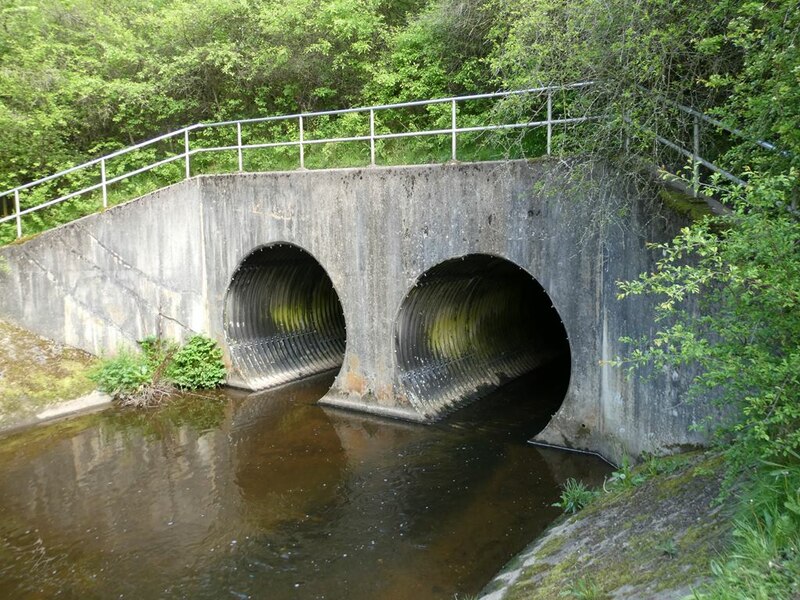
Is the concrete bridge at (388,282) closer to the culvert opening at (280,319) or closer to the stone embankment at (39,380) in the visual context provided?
the culvert opening at (280,319)

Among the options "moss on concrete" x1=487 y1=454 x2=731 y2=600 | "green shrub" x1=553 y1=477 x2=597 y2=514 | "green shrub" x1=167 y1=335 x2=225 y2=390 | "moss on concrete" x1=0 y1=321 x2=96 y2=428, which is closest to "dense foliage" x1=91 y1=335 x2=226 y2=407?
"green shrub" x1=167 y1=335 x2=225 y2=390

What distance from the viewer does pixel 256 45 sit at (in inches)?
648

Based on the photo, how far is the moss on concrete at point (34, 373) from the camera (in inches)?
454

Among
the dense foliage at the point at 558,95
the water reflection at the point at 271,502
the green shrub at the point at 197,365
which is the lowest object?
the water reflection at the point at 271,502

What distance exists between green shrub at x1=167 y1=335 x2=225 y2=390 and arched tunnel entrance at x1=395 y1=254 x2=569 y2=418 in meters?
4.08

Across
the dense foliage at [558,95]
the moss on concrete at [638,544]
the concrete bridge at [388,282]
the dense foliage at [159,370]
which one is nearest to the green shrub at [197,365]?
the dense foliage at [159,370]

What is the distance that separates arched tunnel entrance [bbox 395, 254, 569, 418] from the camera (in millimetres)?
11109

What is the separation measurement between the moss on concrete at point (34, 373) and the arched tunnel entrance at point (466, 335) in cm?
595

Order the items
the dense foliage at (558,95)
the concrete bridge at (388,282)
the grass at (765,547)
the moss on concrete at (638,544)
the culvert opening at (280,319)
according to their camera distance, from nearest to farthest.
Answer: the grass at (765,547) < the dense foliage at (558,95) < the moss on concrete at (638,544) < the concrete bridge at (388,282) < the culvert opening at (280,319)

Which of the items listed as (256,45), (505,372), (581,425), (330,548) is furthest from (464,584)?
(256,45)

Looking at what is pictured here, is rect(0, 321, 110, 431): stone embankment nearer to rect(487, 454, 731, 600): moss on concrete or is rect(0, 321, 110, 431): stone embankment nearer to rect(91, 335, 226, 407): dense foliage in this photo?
rect(91, 335, 226, 407): dense foliage

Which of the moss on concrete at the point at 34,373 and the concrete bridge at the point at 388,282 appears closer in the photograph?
the concrete bridge at the point at 388,282

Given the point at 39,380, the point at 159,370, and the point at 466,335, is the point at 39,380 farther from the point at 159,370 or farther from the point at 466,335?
the point at 466,335

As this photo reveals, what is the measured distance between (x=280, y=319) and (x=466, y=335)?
399 centimetres
